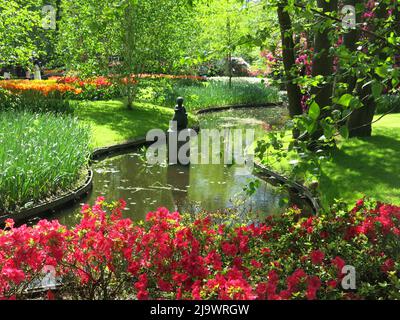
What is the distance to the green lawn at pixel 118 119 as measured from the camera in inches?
577

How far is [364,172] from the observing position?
952 centimetres

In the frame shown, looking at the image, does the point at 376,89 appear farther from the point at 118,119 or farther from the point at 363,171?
the point at 118,119

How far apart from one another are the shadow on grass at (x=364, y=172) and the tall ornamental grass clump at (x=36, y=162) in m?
4.96

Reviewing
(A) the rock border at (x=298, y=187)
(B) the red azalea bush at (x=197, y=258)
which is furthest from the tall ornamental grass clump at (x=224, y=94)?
(B) the red azalea bush at (x=197, y=258)

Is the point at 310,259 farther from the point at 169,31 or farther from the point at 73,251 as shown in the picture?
the point at 169,31

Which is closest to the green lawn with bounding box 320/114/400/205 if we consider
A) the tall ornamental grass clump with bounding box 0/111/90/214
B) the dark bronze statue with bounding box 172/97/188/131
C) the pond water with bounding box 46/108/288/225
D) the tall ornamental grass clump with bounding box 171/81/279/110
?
the pond water with bounding box 46/108/288/225

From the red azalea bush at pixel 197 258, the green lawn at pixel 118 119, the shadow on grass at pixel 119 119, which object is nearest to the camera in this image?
the red azalea bush at pixel 197 258

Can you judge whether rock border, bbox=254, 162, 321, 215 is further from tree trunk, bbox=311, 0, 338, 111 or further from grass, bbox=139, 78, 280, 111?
grass, bbox=139, 78, 280, 111

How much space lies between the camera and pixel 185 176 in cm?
1104

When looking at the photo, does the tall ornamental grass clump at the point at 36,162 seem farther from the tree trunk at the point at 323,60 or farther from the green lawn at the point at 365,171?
the tree trunk at the point at 323,60

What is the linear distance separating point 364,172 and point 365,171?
0.23 ft

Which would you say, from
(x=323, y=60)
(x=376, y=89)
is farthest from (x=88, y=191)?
(x=376, y=89)

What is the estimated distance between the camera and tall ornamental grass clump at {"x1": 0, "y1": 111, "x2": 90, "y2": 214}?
7613 millimetres

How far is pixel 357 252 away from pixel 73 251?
2.70 meters
